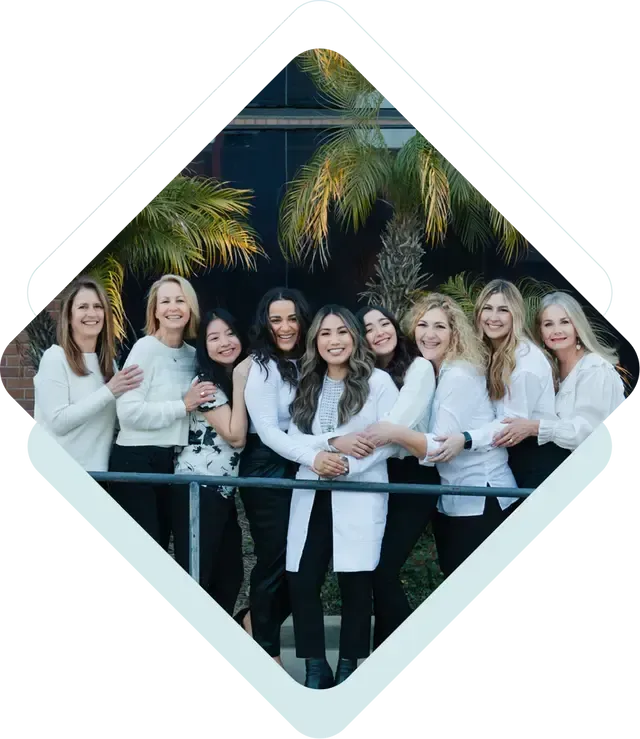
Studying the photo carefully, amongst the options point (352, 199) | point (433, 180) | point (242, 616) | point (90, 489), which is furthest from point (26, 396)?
point (433, 180)

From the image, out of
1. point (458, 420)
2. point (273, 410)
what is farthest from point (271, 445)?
point (458, 420)

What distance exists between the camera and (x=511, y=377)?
5387 mm

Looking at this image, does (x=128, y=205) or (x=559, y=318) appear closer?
(x=559, y=318)

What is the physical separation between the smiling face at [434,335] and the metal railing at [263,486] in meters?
0.66

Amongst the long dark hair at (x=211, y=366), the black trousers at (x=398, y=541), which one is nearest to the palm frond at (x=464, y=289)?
the black trousers at (x=398, y=541)

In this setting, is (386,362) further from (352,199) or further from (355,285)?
(352,199)

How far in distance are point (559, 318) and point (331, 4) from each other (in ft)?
6.81

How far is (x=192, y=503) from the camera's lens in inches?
215

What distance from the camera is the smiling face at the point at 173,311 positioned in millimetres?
→ 5512

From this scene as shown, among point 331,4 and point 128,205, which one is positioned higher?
point 331,4

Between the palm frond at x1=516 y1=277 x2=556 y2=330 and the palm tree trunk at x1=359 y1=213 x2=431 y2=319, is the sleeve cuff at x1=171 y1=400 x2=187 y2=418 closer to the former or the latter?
the palm tree trunk at x1=359 y1=213 x2=431 y2=319

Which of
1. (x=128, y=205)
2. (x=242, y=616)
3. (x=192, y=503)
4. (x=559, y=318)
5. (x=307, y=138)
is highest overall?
(x=307, y=138)

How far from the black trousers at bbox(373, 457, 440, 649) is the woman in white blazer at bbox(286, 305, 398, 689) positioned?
5 centimetres

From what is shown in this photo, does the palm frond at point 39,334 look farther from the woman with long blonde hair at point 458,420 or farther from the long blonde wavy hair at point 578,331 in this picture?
the long blonde wavy hair at point 578,331
